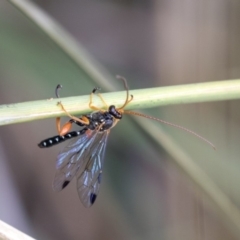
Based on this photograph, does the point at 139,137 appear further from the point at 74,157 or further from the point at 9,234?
the point at 9,234

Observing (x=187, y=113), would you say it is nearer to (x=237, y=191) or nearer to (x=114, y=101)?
(x=237, y=191)

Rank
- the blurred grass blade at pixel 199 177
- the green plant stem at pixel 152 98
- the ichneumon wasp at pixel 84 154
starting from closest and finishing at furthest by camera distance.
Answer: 1. the green plant stem at pixel 152 98
2. the ichneumon wasp at pixel 84 154
3. the blurred grass blade at pixel 199 177

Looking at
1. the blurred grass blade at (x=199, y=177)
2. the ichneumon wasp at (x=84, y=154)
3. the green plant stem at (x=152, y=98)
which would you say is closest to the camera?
the green plant stem at (x=152, y=98)

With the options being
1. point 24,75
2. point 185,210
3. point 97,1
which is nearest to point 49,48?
point 24,75

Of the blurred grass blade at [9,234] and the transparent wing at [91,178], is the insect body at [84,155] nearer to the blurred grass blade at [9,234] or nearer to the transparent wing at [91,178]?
the transparent wing at [91,178]

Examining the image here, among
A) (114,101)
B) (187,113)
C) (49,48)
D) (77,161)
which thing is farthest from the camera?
(187,113)

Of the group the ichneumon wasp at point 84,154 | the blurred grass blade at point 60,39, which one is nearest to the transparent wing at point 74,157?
the ichneumon wasp at point 84,154
